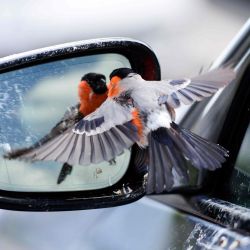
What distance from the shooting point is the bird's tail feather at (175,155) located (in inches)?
67.5

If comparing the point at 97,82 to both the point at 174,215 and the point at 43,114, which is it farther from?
the point at 174,215

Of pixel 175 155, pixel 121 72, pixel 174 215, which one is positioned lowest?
pixel 174 215

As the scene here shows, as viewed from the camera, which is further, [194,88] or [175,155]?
[194,88]

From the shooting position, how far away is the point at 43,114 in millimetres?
1869

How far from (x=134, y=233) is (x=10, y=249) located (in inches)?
11.9

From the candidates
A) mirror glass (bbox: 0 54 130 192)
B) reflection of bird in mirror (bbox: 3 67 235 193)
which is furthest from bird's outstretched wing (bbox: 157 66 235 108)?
mirror glass (bbox: 0 54 130 192)

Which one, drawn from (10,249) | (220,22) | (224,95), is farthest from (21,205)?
(220,22)

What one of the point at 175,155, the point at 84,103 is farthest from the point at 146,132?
the point at 84,103

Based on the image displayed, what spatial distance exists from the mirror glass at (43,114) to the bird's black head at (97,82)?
19mm

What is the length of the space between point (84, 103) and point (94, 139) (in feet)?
0.50

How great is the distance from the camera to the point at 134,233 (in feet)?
5.88

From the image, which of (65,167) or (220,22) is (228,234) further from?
(220,22)

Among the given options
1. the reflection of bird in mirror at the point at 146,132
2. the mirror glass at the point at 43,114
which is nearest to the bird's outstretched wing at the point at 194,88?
the reflection of bird in mirror at the point at 146,132

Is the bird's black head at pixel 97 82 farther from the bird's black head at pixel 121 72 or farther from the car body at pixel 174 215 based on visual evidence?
the car body at pixel 174 215
